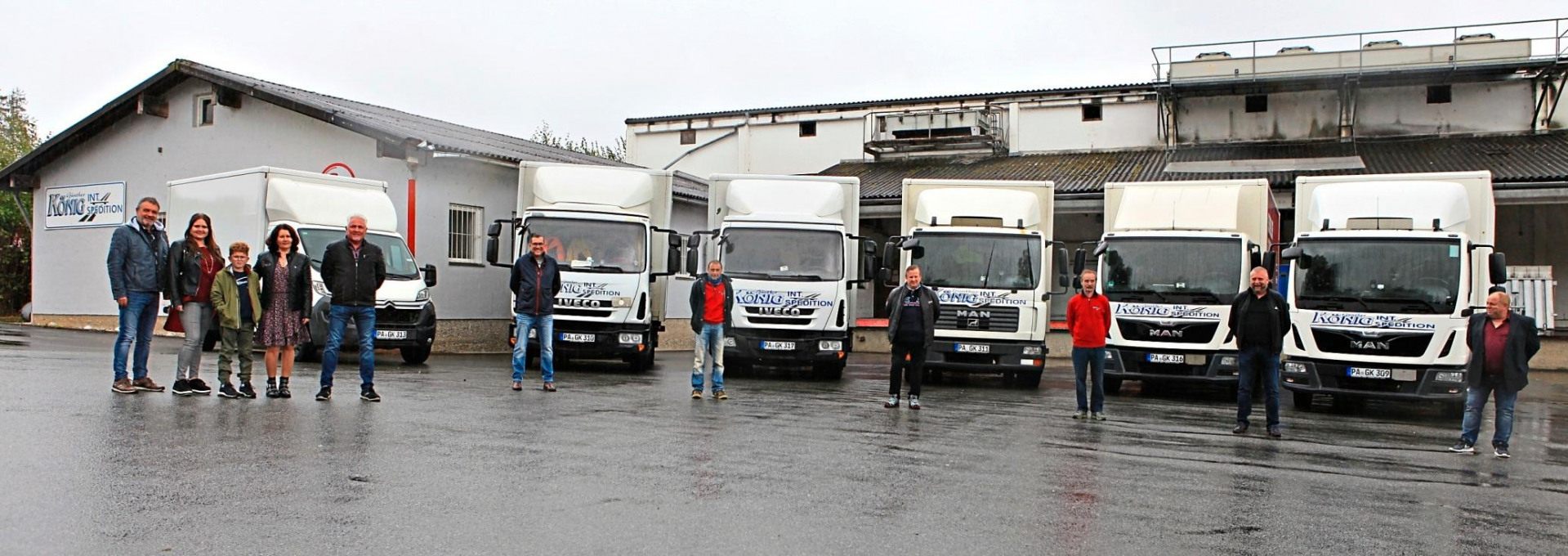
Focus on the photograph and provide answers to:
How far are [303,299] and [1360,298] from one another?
1125 centimetres

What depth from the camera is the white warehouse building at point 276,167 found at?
2273 centimetres

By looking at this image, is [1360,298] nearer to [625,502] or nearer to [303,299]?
[625,502]

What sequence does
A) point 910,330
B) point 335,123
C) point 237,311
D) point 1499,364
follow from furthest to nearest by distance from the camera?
point 335,123 < point 910,330 < point 237,311 < point 1499,364

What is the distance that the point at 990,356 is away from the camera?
1652 centimetres

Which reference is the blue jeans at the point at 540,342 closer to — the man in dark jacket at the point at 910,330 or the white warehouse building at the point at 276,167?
the man in dark jacket at the point at 910,330

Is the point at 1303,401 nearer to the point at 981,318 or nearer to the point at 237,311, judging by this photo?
the point at 981,318

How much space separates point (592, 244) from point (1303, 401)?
9.57m

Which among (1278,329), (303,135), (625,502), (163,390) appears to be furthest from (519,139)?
(625,502)

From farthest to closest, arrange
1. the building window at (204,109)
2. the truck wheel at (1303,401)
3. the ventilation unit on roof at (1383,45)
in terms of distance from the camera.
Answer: the ventilation unit on roof at (1383,45) → the building window at (204,109) → the truck wheel at (1303,401)

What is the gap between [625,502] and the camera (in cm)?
674

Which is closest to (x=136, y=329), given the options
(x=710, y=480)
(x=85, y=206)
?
(x=710, y=480)

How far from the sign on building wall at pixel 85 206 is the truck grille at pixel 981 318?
63.1 feet

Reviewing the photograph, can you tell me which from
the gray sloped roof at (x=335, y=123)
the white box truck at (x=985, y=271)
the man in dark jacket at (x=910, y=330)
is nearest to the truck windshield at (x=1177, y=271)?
the white box truck at (x=985, y=271)

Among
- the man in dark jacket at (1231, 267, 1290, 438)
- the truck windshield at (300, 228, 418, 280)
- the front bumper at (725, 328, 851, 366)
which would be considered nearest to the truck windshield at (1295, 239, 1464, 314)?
the man in dark jacket at (1231, 267, 1290, 438)
